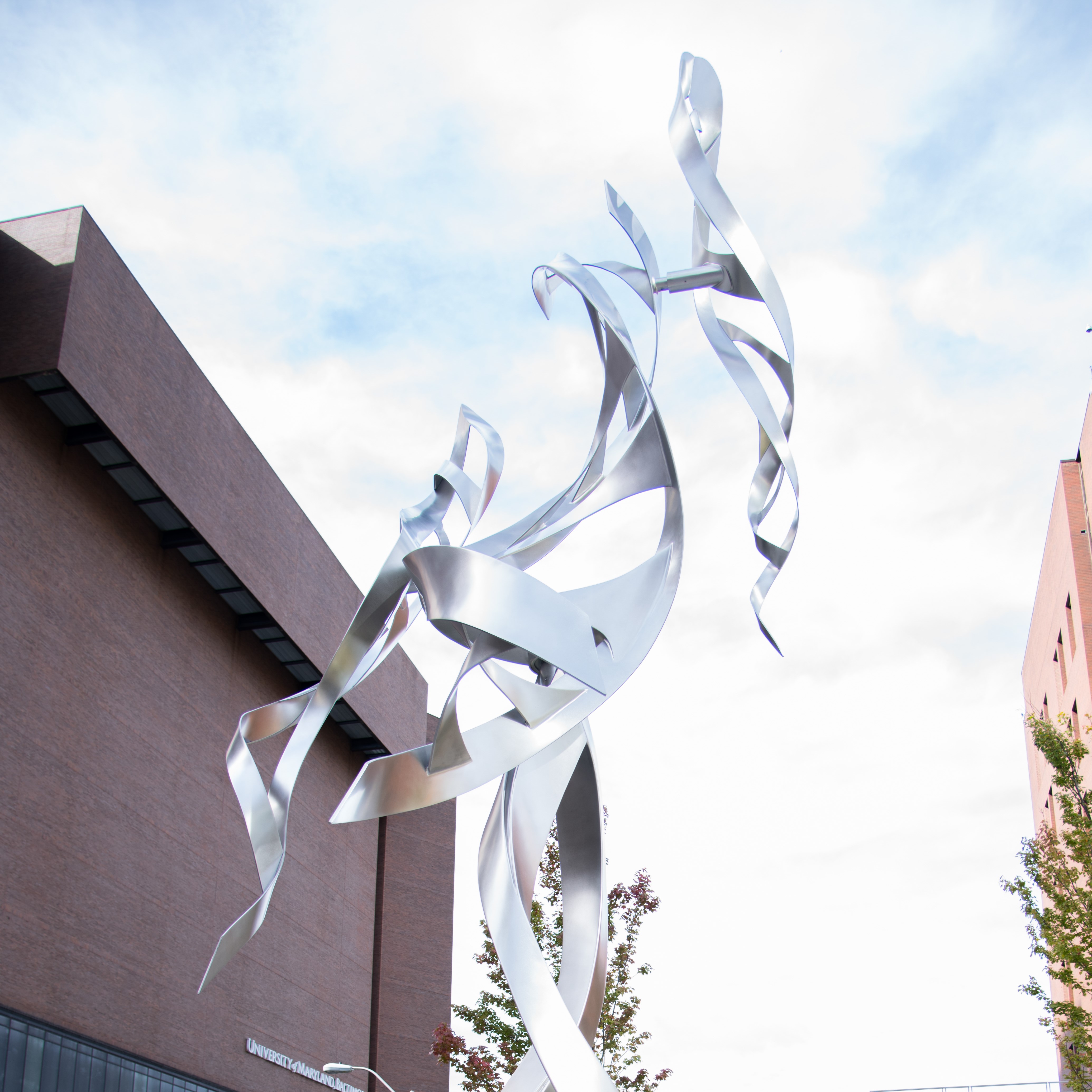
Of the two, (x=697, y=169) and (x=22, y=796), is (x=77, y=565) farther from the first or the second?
(x=697, y=169)

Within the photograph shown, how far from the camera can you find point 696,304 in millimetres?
14031

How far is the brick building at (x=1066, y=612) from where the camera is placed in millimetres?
32469

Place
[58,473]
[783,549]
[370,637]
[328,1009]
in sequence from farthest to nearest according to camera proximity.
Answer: [328,1009] < [58,473] < [783,549] < [370,637]

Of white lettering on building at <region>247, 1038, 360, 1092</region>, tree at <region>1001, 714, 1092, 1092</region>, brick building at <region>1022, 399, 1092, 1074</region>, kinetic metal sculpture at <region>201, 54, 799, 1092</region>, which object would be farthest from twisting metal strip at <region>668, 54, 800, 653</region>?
white lettering on building at <region>247, 1038, 360, 1092</region>

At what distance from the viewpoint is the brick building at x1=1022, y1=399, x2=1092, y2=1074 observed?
107 feet

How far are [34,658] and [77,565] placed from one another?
217 cm

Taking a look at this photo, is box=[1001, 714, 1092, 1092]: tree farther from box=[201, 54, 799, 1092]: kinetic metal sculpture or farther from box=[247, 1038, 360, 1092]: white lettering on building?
box=[247, 1038, 360, 1092]: white lettering on building

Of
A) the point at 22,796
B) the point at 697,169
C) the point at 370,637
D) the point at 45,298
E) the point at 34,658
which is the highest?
the point at 45,298

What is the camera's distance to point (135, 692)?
24.2 metres

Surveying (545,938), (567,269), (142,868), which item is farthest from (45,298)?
(545,938)

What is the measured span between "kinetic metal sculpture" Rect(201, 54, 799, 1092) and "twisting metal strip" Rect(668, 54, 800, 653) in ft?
0.06

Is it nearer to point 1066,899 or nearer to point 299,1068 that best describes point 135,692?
point 299,1068

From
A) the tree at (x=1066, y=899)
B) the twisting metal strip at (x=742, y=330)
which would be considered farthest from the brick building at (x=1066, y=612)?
the twisting metal strip at (x=742, y=330)

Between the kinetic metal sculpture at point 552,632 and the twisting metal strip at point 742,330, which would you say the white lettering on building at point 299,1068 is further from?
the twisting metal strip at point 742,330
